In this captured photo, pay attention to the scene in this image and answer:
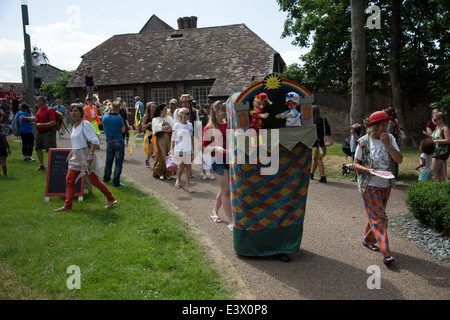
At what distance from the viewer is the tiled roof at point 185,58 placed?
89.4 ft

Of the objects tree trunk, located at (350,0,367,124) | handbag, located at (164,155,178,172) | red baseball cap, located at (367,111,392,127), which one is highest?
tree trunk, located at (350,0,367,124)

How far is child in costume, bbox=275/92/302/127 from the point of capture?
4.66 meters

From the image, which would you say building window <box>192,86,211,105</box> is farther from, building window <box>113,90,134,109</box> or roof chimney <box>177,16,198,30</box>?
roof chimney <box>177,16,198,30</box>

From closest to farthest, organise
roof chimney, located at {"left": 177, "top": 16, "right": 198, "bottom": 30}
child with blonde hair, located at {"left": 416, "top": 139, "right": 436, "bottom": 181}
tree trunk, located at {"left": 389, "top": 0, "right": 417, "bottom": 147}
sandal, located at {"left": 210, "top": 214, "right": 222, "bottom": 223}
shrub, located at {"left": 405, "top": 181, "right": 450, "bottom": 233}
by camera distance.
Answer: shrub, located at {"left": 405, "top": 181, "right": 450, "bottom": 233} < sandal, located at {"left": 210, "top": 214, "right": 222, "bottom": 223} < child with blonde hair, located at {"left": 416, "top": 139, "right": 436, "bottom": 181} < tree trunk, located at {"left": 389, "top": 0, "right": 417, "bottom": 147} < roof chimney, located at {"left": 177, "top": 16, "right": 198, "bottom": 30}

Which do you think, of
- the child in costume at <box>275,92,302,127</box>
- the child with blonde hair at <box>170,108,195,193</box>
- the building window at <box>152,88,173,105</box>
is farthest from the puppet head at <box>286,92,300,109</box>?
the building window at <box>152,88,173,105</box>

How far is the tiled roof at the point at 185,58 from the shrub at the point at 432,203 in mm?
19819

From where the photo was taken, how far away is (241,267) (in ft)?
15.4

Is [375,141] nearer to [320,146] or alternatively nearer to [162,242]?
[162,242]

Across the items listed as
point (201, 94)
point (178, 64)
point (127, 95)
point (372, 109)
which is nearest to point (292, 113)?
point (372, 109)

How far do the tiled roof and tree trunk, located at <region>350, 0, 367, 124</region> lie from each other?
15.0 metres

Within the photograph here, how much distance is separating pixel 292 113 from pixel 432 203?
301 centimetres

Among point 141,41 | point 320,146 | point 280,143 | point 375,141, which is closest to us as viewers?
point 280,143

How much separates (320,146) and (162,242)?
19.6ft
